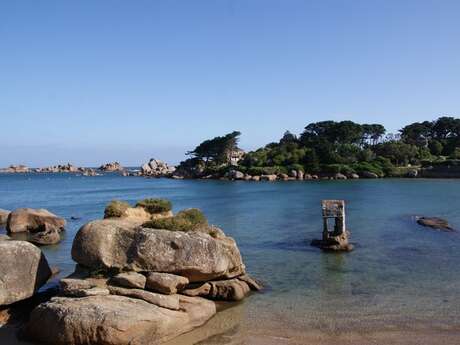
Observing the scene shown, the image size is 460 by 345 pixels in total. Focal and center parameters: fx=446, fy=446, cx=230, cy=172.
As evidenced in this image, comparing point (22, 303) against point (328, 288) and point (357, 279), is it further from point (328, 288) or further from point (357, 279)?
point (357, 279)

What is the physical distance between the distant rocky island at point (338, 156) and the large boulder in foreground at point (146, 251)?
115916 mm

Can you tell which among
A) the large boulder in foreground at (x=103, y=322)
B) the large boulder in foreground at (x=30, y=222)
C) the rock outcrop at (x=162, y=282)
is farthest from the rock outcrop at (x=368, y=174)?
the large boulder in foreground at (x=103, y=322)

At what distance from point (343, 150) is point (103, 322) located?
140 m

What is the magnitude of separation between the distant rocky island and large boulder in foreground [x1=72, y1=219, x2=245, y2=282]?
116 metres

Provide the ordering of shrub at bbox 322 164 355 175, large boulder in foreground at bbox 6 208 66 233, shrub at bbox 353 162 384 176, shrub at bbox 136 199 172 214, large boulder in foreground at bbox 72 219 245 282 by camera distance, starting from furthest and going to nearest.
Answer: shrub at bbox 322 164 355 175, shrub at bbox 353 162 384 176, large boulder in foreground at bbox 6 208 66 233, shrub at bbox 136 199 172 214, large boulder in foreground at bbox 72 219 245 282

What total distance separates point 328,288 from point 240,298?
497 cm

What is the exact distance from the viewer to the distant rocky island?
445ft

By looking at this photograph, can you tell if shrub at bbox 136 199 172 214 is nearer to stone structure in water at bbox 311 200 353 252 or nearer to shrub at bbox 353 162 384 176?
stone structure in water at bbox 311 200 353 252

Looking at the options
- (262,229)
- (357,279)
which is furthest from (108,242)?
(262,229)

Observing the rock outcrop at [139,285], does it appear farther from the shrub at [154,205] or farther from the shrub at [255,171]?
the shrub at [255,171]

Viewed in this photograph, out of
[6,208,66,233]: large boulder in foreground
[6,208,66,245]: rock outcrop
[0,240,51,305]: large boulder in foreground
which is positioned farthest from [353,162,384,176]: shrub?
[0,240,51,305]: large boulder in foreground

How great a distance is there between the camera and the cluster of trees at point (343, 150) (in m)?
141

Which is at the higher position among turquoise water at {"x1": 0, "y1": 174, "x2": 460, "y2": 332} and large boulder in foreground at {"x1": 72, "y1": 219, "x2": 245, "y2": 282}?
large boulder in foreground at {"x1": 72, "y1": 219, "x2": 245, "y2": 282}

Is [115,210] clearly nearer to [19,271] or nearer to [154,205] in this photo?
[154,205]
